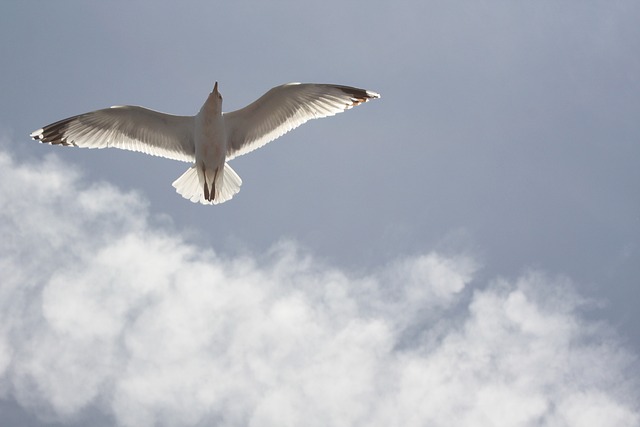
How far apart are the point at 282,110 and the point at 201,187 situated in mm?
1610

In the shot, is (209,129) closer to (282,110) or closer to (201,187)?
(201,187)

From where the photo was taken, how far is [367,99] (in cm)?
1134

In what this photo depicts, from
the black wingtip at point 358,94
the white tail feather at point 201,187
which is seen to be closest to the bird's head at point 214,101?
the white tail feather at point 201,187

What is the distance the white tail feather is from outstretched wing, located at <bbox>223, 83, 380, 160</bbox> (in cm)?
31

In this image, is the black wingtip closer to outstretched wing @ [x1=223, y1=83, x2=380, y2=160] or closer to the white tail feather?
outstretched wing @ [x1=223, y1=83, x2=380, y2=160]

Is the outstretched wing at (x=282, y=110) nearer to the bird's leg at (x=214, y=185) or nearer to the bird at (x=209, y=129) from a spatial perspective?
the bird at (x=209, y=129)

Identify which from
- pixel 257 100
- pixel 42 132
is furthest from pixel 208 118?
pixel 42 132

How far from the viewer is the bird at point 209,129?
1141 cm

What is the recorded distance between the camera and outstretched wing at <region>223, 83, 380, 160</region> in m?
11.4

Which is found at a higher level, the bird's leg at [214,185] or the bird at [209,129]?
the bird at [209,129]

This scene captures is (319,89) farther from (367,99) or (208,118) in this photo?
(208,118)

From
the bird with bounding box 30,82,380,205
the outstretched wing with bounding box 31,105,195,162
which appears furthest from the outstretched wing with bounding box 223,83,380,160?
the outstretched wing with bounding box 31,105,195,162

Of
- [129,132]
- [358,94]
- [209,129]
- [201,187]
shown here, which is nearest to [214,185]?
[201,187]

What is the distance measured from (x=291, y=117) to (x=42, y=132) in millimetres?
3477
